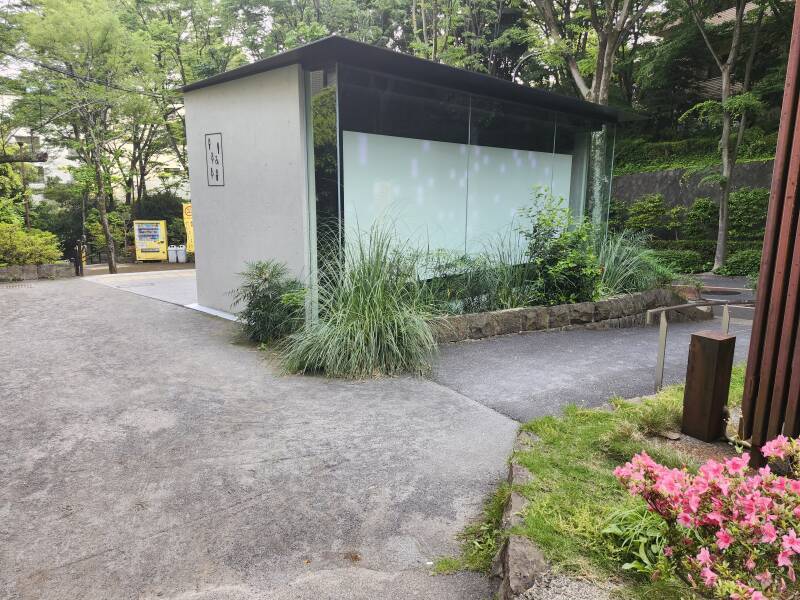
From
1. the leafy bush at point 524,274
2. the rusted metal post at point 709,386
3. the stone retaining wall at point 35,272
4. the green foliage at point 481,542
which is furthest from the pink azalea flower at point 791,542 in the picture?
the stone retaining wall at point 35,272

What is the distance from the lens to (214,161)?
277 inches

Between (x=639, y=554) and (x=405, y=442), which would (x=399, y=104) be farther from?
(x=639, y=554)

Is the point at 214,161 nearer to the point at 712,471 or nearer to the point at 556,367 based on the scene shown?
the point at 556,367

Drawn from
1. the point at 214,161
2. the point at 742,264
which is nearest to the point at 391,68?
the point at 214,161

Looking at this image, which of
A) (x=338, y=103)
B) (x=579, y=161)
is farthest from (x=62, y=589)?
(x=579, y=161)

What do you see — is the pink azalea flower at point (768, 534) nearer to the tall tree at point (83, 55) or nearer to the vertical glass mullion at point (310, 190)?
the vertical glass mullion at point (310, 190)

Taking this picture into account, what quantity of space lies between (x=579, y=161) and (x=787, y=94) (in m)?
6.87

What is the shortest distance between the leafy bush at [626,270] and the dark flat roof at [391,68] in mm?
2291

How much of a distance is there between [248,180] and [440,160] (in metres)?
2.38

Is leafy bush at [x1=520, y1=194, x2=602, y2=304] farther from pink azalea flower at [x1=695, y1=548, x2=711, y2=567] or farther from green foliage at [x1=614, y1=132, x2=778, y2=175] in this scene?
green foliage at [x1=614, y1=132, x2=778, y2=175]

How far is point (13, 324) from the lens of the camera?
21.5ft

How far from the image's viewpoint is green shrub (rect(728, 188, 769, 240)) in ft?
44.8

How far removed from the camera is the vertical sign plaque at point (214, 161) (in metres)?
6.90

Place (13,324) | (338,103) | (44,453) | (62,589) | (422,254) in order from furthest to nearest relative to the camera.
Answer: (13,324)
(422,254)
(338,103)
(44,453)
(62,589)
